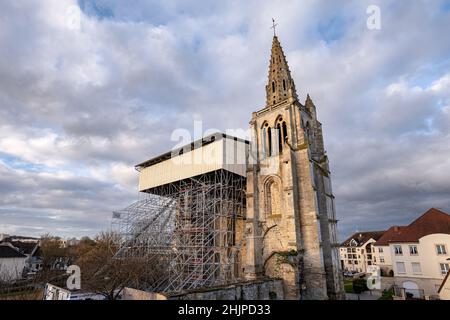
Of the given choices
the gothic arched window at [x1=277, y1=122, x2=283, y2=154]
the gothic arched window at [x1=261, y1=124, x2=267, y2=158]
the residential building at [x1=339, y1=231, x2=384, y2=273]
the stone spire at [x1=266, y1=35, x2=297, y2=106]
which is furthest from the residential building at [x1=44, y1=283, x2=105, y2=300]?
the residential building at [x1=339, y1=231, x2=384, y2=273]

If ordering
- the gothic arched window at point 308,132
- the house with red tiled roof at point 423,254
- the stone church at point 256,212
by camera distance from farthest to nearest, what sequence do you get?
the house with red tiled roof at point 423,254 → the gothic arched window at point 308,132 → the stone church at point 256,212

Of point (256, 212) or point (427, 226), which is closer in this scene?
point (256, 212)

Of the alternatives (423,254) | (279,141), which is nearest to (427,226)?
(423,254)

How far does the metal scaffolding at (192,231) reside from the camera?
71.7 feet

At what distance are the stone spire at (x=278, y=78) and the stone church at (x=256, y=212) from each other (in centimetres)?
11

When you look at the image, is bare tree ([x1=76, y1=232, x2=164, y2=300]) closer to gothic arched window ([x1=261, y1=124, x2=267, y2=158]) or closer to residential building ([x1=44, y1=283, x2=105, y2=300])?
residential building ([x1=44, y1=283, x2=105, y2=300])

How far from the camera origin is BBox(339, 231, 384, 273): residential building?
50344 millimetres

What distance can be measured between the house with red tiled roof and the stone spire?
65.8ft

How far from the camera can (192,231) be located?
78.0ft

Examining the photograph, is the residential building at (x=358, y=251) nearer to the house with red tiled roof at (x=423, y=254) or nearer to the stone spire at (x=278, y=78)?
the house with red tiled roof at (x=423, y=254)

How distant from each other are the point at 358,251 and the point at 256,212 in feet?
140

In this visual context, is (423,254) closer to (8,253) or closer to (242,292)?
(242,292)

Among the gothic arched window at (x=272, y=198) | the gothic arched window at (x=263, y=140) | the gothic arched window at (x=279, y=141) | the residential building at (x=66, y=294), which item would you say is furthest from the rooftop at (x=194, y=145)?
the residential building at (x=66, y=294)

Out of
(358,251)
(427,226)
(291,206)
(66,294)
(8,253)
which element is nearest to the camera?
(66,294)
